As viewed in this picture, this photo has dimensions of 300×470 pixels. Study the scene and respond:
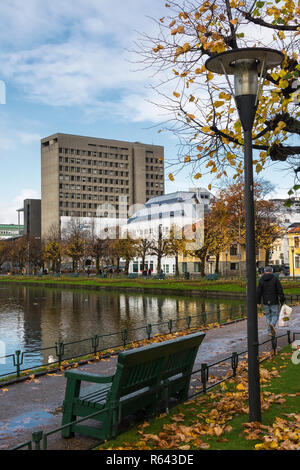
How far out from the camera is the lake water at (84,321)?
19164 mm

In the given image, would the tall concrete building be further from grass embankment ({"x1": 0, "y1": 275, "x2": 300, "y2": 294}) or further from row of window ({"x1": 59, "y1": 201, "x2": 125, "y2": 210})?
grass embankment ({"x1": 0, "y1": 275, "x2": 300, "y2": 294})

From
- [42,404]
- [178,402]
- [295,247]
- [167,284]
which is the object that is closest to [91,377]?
[178,402]

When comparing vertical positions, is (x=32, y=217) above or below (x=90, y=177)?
below

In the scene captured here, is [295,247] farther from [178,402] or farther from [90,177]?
[90,177]

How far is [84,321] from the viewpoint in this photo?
28.6m

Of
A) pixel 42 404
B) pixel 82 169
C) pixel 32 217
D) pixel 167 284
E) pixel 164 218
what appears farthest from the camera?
pixel 32 217

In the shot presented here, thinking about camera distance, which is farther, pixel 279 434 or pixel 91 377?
pixel 91 377

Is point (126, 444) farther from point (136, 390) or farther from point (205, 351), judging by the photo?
point (205, 351)

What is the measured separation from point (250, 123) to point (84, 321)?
23.3 m

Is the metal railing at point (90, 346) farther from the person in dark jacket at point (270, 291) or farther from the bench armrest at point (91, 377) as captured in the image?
the bench armrest at point (91, 377)

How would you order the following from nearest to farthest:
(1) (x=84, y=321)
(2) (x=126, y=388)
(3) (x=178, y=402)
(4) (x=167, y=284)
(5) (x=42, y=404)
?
(2) (x=126, y=388) < (3) (x=178, y=402) < (5) (x=42, y=404) < (1) (x=84, y=321) < (4) (x=167, y=284)

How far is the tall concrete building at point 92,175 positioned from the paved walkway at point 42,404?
422ft

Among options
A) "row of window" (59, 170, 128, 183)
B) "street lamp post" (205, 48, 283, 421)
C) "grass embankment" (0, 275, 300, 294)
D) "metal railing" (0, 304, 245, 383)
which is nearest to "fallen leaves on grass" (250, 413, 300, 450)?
"street lamp post" (205, 48, 283, 421)

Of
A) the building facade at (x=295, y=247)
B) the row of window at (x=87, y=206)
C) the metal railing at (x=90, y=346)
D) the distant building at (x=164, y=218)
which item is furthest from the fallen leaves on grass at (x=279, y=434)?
the row of window at (x=87, y=206)
